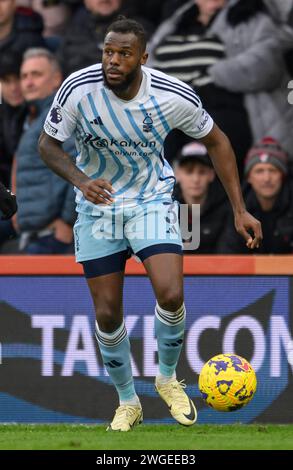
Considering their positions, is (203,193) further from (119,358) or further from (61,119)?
(61,119)

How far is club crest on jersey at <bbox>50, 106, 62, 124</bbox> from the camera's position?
749 cm

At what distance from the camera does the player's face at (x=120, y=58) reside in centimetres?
725

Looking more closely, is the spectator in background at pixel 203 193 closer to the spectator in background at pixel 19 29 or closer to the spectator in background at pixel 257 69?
the spectator in background at pixel 257 69

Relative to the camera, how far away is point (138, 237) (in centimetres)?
760

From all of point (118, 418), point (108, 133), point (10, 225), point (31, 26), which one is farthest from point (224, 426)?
point (31, 26)

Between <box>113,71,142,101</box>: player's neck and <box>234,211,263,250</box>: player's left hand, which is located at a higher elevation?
<box>113,71,142,101</box>: player's neck

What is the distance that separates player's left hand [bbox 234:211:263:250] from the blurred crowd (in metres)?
2.60

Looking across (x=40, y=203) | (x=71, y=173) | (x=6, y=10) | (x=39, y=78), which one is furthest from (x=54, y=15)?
(x=71, y=173)

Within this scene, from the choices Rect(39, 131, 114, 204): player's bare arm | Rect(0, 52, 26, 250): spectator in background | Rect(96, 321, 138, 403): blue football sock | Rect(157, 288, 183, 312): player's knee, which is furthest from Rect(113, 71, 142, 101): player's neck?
Rect(0, 52, 26, 250): spectator in background

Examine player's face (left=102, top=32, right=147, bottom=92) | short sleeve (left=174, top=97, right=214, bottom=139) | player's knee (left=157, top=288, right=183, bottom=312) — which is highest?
player's face (left=102, top=32, right=147, bottom=92)

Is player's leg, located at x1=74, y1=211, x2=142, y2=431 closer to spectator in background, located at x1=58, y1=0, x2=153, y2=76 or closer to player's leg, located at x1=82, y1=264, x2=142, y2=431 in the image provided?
player's leg, located at x1=82, y1=264, x2=142, y2=431

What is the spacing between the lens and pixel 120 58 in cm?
728

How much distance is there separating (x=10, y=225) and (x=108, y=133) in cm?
370

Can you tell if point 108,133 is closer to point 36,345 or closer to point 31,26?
point 36,345
